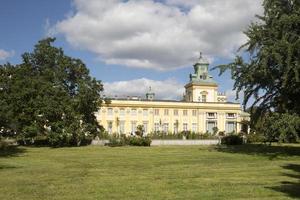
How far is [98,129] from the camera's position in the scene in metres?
56.9

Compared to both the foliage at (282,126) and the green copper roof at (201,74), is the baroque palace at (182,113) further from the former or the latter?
the foliage at (282,126)

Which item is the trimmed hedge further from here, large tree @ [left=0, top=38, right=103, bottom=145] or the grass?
the grass

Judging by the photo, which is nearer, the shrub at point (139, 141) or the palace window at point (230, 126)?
the shrub at point (139, 141)

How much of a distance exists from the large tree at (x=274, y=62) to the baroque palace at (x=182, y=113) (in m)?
65.0

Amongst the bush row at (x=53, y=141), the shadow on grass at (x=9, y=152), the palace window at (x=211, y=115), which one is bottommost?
the shadow on grass at (x=9, y=152)

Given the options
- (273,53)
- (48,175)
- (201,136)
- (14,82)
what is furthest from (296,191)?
(201,136)

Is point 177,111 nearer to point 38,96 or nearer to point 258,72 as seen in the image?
point 38,96

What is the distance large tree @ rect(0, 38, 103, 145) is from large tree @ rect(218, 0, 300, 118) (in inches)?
778

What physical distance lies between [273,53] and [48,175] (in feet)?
56.6

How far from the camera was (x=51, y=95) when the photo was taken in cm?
5028

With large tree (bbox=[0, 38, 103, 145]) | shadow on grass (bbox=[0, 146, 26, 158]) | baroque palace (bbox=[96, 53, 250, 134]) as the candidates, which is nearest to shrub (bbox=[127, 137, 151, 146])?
large tree (bbox=[0, 38, 103, 145])

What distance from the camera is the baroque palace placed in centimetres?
10181

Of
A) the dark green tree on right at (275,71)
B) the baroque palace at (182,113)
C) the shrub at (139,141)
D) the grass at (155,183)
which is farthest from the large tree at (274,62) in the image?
the baroque palace at (182,113)

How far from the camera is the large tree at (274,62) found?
102ft
